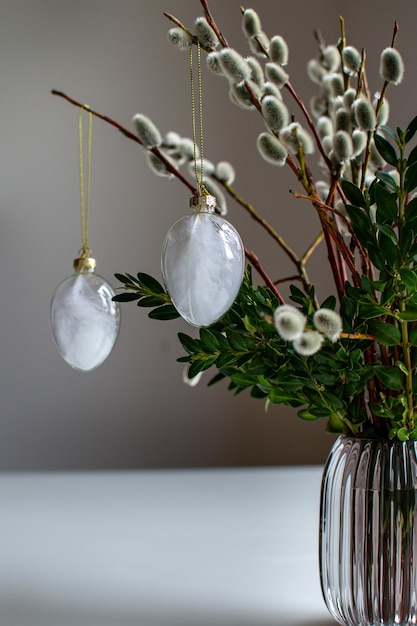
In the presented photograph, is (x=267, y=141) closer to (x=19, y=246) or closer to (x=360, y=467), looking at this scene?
(x=360, y=467)

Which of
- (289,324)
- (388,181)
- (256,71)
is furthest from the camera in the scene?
(256,71)

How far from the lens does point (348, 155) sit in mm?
554

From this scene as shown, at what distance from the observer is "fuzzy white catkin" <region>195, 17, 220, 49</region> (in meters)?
0.56

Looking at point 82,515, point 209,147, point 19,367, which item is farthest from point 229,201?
point 82,515

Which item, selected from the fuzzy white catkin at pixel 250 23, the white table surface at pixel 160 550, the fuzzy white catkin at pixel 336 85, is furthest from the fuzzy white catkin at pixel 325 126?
the white table surface at pixel 160 550

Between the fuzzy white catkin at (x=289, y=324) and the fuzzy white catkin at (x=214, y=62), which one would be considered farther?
the fuzzy white catkin at (x=214, y=62)

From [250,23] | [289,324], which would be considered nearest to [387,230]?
[289,324]

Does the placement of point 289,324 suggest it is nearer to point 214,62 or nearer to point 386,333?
point 386,333

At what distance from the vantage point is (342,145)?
0.55m

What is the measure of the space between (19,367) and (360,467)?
136 cm

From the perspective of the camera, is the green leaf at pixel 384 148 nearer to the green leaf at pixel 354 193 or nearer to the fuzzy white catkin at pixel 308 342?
the green leaf at pixel 354 193

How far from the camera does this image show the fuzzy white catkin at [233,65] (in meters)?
0.53

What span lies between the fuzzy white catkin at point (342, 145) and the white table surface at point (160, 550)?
1.40 ft

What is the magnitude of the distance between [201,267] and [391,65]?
23cm
